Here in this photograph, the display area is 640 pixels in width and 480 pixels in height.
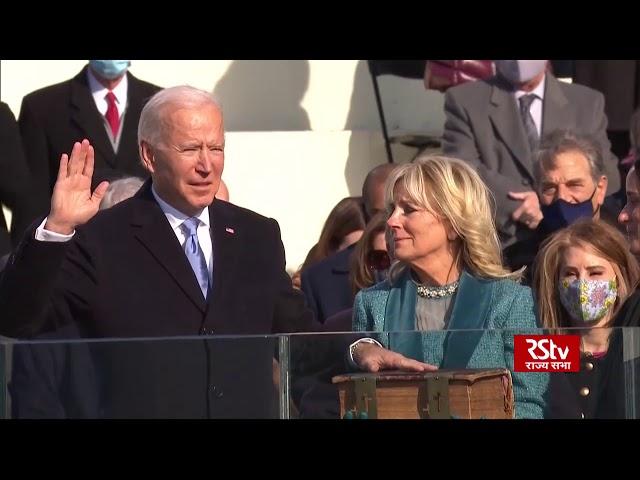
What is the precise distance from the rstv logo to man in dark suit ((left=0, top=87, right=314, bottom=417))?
2.20ft

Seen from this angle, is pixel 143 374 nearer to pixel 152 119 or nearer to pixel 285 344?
pixel 285 344

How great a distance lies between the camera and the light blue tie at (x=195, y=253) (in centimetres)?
514

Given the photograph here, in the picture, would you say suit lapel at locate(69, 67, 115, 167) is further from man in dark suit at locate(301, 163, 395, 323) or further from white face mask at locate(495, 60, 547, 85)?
white face mask at locate(495, 60, 547, 85)

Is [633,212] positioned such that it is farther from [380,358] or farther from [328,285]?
[328,285]

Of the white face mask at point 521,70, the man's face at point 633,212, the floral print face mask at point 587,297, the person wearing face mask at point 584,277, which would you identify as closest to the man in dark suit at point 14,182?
the white face mask at point 521,70

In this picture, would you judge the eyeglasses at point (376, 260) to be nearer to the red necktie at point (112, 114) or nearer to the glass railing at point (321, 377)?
the red necktie at point (112, 114)

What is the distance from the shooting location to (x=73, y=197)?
495 centimetres

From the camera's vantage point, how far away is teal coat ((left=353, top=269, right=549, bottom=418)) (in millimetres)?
4289

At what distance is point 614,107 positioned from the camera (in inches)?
326

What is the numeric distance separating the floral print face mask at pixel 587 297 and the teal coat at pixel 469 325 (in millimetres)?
404

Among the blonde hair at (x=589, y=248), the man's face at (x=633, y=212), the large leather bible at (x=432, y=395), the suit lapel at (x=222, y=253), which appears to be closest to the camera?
the large leather bible at (x=432, y=395)

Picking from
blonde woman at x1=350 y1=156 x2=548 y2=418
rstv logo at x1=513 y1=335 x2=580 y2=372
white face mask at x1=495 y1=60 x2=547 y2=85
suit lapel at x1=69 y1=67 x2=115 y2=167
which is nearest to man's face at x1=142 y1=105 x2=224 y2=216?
blonde woman at x1=350 y1=156 x2=548 y2=418

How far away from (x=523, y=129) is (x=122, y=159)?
1.90 meters
